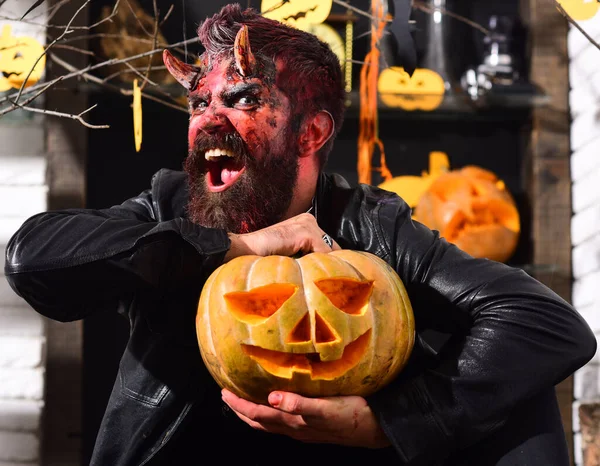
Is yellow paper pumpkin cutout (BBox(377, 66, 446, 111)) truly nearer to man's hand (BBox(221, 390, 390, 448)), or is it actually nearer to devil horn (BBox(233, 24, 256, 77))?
devil horn (BBox(233, 24, 256, 77))

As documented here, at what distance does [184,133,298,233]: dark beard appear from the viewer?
193 cm

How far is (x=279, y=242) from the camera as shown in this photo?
1749 mm

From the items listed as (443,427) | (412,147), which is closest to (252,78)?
(443,427)

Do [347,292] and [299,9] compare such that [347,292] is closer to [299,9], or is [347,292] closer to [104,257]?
[104,257]

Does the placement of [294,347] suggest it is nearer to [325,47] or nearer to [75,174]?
[325,47]

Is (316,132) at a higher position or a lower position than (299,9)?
lower

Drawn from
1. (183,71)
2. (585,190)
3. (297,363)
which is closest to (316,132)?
(183,71)

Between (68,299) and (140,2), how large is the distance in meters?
2.20

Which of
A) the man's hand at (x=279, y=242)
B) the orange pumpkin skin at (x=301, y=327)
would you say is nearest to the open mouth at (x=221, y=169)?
the man's hand at (x=279, y=242)

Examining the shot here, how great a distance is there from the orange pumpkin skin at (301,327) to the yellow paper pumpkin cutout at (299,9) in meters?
0.69

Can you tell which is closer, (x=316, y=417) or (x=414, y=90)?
(x=316, y=417)

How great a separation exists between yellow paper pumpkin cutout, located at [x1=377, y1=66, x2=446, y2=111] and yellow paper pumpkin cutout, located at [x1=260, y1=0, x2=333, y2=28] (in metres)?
1.69

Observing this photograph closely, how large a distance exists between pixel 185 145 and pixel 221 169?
6.42 feet

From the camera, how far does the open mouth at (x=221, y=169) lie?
194cm
